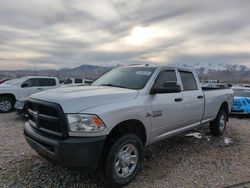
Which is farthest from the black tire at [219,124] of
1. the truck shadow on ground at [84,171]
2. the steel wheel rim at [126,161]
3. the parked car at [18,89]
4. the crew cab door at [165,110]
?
the parked car at [18,89]

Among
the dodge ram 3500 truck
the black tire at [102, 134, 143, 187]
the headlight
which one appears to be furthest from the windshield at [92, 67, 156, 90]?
the headlight

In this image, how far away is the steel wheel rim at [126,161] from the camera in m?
3.72

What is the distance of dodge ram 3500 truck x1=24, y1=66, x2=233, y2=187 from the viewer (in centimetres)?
327

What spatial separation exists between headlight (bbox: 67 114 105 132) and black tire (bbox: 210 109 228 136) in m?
4.57

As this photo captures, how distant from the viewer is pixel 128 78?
4742 millimetres

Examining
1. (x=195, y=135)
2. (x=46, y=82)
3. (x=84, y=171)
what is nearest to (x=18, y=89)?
(x=46, y=82)

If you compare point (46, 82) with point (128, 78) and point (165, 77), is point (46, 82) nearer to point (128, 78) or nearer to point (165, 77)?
point (128, 78)

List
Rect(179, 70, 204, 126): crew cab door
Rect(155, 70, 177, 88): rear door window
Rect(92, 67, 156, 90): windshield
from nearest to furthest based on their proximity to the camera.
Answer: Rect(92, 67, 156, 90): windshield, Rect(155, 70, 177, 88): rear door window, Rect(179, 70, 204, 126): crew cab door

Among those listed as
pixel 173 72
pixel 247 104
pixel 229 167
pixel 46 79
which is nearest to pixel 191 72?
pixel 173 72

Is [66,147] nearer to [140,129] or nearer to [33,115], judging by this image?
[33,115]

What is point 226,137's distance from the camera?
6.96 meters

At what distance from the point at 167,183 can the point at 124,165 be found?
77 centimetres

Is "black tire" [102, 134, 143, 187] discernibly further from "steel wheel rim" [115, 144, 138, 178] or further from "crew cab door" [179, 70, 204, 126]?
"crew cab door" [179, 70, 204, 126]

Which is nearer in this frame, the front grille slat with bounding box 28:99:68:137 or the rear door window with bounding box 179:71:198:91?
the front grille slat with bounding box 28:99:68:137
